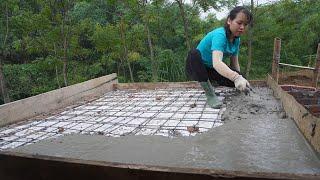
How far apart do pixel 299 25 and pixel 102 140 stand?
919cm

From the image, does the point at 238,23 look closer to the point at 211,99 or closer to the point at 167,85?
the point at 211,99

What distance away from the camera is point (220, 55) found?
2.97m

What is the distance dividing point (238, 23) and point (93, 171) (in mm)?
2172

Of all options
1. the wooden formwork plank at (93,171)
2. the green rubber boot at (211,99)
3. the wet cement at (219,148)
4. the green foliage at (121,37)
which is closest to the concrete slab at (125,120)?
the green rubber boot at (211,99)

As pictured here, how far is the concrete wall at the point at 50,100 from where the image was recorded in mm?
2911

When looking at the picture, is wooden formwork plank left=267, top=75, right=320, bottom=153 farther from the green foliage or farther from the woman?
the green foliage

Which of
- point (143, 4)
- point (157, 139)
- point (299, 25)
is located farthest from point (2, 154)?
point (299, 25)

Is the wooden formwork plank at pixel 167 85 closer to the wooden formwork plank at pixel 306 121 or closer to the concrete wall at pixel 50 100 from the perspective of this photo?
the concrete wall at pixel 50 100

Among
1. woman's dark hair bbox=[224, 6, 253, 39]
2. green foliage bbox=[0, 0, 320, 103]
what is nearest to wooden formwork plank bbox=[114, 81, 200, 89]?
woman's dark hair bbox=[224, 6, 253, 39]

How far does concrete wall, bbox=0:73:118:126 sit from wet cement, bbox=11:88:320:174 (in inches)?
30.7

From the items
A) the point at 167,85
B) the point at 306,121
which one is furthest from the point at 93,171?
the point at 167,85

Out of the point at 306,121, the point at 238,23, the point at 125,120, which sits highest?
the point at 238,23

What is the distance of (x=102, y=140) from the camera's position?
2289mm

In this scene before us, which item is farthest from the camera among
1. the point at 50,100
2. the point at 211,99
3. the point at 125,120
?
the point at 50,100
